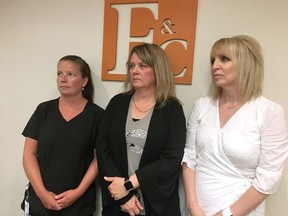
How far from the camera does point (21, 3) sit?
2.03 meters

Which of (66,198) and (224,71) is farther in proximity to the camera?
(66,198)

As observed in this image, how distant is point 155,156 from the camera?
56.7 inches

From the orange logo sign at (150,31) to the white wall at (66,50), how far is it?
6 centimetres

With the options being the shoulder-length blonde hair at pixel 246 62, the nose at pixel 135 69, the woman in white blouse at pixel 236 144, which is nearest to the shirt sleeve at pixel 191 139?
the woman in white blouse at pixel 236 144

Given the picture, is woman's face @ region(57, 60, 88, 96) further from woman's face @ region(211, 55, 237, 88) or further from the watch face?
woman's face @ region(211, 55, 237, 88)

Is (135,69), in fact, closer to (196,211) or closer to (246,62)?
(246,62)

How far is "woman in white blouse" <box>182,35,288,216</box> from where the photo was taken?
1298 mm

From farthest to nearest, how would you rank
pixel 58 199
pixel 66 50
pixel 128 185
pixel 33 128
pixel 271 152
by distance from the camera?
pixel 66 50 < pixel 33 128 < pixel 58 199 < pixel 128 185 < pixel 271 152

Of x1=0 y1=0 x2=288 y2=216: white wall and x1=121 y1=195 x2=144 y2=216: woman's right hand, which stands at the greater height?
x1=0 y1=0 x2=288 y2=216: white wall

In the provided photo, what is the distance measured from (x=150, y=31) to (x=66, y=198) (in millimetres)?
1181

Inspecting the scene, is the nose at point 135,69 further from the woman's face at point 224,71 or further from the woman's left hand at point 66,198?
the woman's left hand at point 66,198

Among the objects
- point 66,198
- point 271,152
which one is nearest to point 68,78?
point 66,198

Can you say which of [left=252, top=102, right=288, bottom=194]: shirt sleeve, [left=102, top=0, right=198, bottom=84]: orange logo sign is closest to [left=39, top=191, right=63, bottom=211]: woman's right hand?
[left=102, top=0, right=198, bottom=84]: orange logo sign

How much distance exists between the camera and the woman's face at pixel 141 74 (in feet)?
4.87
